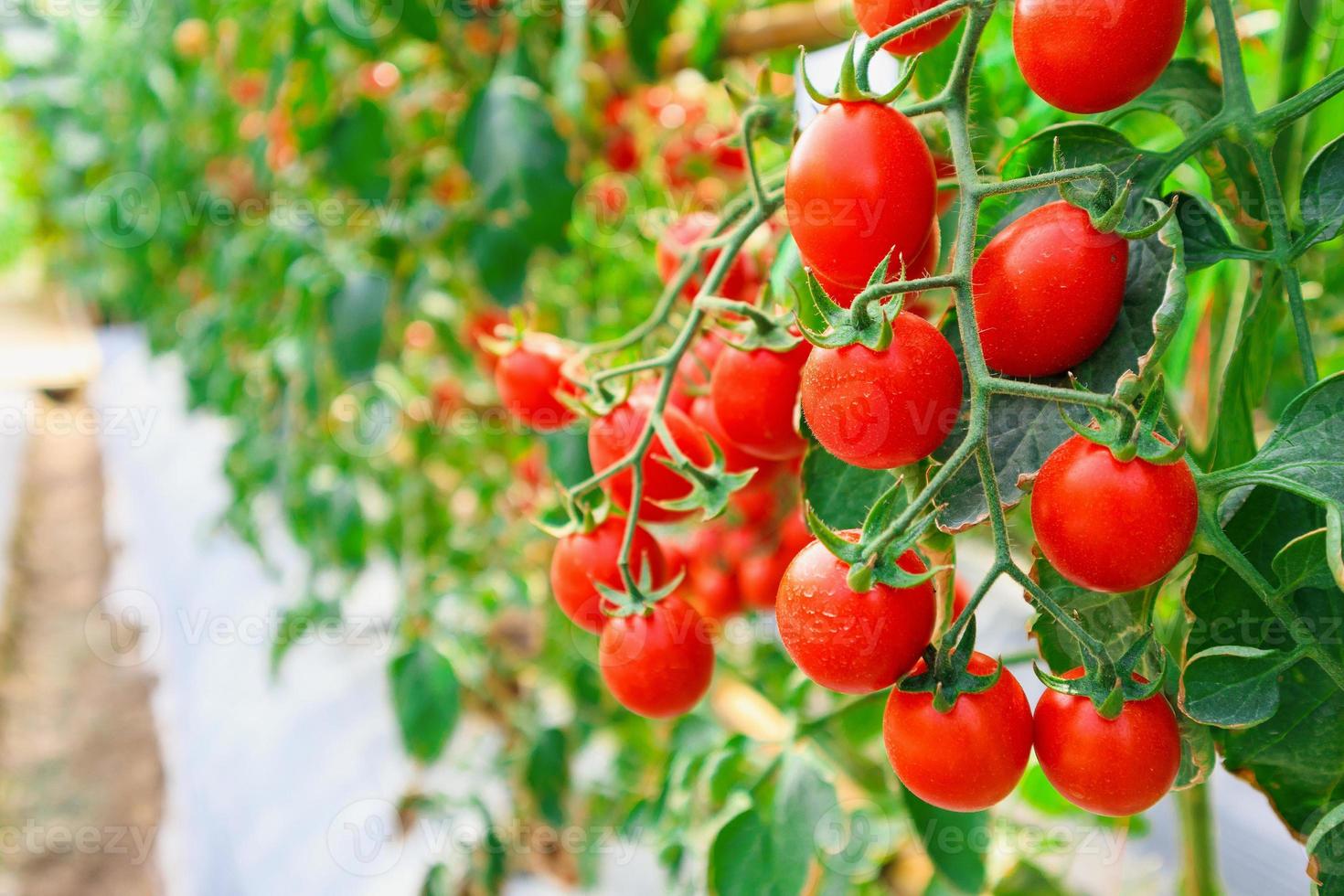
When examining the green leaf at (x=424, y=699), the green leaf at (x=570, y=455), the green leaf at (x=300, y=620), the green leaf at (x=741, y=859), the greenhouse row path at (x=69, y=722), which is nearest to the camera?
the green leaf at (x=741, y=859)

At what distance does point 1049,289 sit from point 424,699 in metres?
0.81

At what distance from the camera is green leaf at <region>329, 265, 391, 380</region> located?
0.96 m

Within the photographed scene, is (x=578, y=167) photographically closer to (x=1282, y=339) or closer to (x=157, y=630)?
(x=1282, y=339)

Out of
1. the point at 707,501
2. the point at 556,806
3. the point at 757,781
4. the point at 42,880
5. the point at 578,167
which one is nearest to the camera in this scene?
the point at 707,501

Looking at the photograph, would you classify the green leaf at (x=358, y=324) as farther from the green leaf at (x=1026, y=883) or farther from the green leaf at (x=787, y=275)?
the green leaf at (x=1026, y=883)

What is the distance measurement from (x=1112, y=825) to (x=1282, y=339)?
423mm

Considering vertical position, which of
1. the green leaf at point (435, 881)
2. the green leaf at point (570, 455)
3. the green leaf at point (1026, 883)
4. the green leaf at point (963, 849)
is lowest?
the green leaf at point (435, 881)

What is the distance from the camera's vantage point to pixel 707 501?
1.31ft

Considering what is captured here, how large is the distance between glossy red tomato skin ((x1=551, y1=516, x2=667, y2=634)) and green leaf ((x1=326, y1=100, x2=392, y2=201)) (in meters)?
0.65

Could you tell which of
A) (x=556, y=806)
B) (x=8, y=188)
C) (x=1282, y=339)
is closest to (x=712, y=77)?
(x=1282, y=339)

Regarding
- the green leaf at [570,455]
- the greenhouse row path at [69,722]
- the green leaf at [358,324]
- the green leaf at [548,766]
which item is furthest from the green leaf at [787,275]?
the greenhouse row path at [69,722]

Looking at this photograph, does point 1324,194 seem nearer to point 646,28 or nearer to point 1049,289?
point 1049,289

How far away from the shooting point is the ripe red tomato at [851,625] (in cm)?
28

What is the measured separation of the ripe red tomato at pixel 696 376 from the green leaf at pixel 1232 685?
26cm
